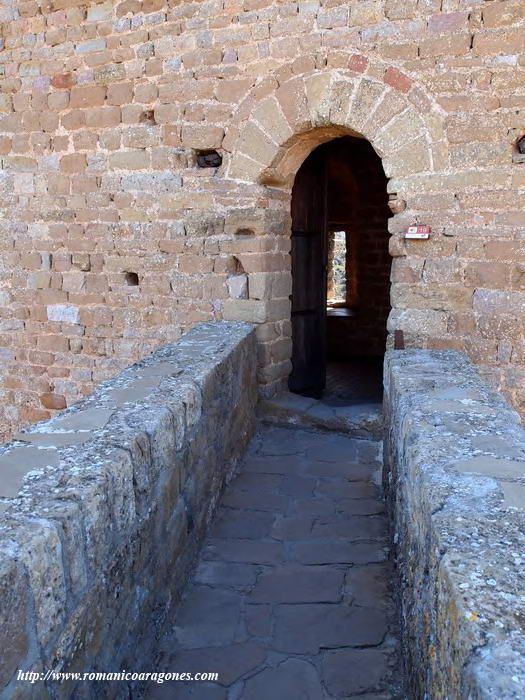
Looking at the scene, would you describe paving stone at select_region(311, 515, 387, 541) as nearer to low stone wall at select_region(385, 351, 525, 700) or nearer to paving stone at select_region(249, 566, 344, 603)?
paving stone at select_region(249, 566, 344, 603)

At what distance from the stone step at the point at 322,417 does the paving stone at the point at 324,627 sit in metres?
2.01

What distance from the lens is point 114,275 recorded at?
5.12m

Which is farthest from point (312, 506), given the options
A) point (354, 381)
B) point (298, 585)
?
point (354, 381)

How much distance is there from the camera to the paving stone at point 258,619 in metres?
2.37

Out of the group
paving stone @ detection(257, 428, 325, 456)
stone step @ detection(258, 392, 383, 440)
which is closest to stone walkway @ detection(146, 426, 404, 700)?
paving stone @ detection(257, 428, 325, 456)

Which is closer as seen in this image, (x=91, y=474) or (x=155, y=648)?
(x=91, y=474)

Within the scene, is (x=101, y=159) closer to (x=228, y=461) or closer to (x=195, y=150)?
(x=195, y=150)

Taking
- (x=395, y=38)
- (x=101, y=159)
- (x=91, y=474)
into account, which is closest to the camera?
(x=91, y=474)

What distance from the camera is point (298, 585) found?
268 cm

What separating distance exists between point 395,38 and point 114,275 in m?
2.78

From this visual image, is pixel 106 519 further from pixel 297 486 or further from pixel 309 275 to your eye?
pixel 309 275

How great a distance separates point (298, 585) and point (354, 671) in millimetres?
559

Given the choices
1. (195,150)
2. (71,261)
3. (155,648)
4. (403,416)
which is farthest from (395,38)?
(155,648)

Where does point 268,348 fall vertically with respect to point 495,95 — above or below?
below
